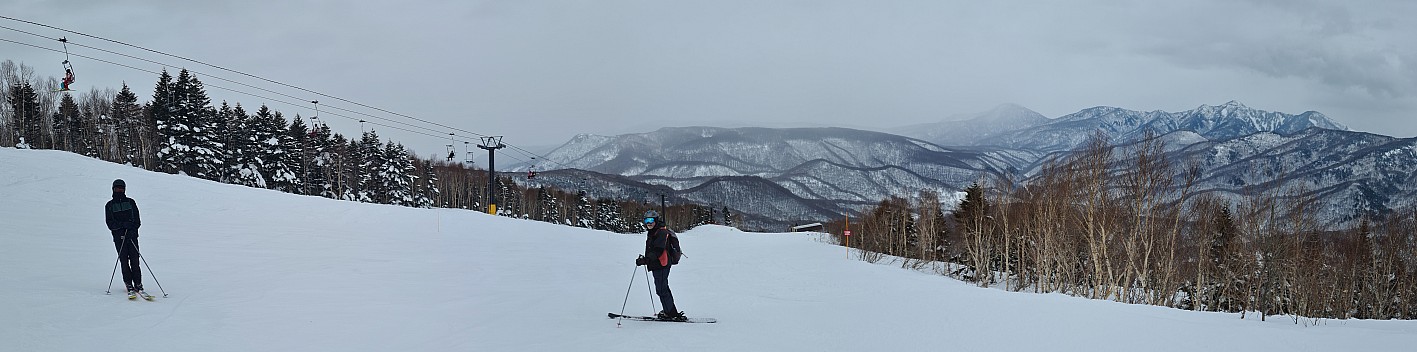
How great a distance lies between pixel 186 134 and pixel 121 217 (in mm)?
51372

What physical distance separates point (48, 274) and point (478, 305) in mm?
7126

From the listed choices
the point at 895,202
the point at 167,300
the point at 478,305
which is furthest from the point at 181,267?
the point at 895,202

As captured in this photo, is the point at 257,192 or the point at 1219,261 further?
the point at 1219,261

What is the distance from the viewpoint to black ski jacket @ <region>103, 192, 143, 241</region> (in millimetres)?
10727

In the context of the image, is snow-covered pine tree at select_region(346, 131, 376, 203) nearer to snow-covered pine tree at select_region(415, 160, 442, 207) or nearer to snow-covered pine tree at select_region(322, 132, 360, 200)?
snow-covered pine tree at select_region(322, 132, 360, 200)

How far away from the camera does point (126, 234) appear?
1066 cm

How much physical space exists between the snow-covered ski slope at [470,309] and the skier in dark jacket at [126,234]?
0.33 m

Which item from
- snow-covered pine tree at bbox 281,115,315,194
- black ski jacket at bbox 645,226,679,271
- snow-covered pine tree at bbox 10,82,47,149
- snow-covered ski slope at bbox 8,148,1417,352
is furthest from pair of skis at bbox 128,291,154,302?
snow-covered pine tree at bbox 10,82,47,149

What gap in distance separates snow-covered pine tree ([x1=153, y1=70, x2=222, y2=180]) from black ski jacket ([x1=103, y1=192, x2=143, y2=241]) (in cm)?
5083

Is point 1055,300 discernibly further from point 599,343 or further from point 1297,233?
point 1297,233

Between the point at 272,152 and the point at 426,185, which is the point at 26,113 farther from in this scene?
the point at 426,185

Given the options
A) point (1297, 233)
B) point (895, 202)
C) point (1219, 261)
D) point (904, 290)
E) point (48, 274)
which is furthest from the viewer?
point (895, 202)

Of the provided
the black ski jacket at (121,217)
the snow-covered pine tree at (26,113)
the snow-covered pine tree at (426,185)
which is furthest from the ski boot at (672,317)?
the snow-covered pine tree at (26,113)

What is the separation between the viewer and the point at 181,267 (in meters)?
14.4
